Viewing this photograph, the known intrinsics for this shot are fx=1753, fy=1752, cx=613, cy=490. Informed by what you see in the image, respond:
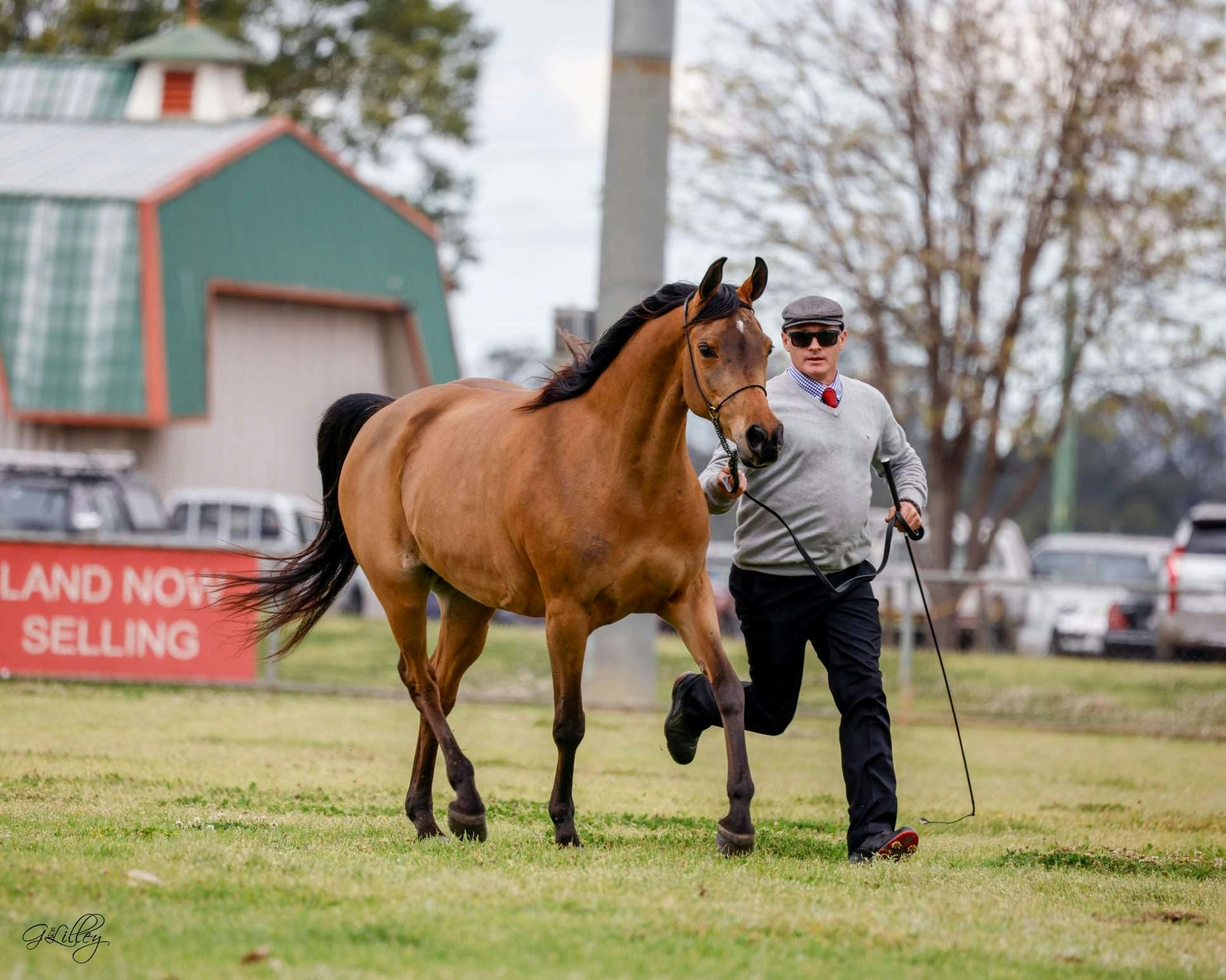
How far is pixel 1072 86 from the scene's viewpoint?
2200cm

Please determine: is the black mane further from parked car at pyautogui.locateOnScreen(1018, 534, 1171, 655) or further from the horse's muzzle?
parked car at pyautogui.locateOnScreen(1018, 534, 1171, 655)

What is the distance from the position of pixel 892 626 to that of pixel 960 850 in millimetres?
10229

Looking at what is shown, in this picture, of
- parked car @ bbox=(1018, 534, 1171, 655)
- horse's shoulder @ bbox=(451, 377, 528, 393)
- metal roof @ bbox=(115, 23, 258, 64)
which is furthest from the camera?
metal roof @ bbox=(115, 23, 258, 64)

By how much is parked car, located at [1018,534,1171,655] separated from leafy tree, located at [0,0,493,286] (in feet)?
73.0

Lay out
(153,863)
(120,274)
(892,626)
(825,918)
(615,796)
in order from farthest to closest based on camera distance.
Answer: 1. (120,274)
2. (892,626)
3. (615,796)
4. (153,863)
5. (825,918)

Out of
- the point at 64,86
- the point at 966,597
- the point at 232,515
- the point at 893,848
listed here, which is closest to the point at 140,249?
the point at 232,515

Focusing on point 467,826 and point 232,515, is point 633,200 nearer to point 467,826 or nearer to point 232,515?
point 467,826

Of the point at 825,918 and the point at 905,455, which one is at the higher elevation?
the point at 905,455

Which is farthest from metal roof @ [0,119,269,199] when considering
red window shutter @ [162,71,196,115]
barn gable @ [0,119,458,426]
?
red window shutter @ [162,71,196,115]

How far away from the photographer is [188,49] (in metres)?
39.0

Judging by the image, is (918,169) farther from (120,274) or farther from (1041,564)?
(120,274)

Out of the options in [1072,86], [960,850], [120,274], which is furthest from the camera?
[120,274]

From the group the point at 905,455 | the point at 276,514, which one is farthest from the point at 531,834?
the point at 276,514

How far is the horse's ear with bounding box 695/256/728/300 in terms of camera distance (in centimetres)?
620
